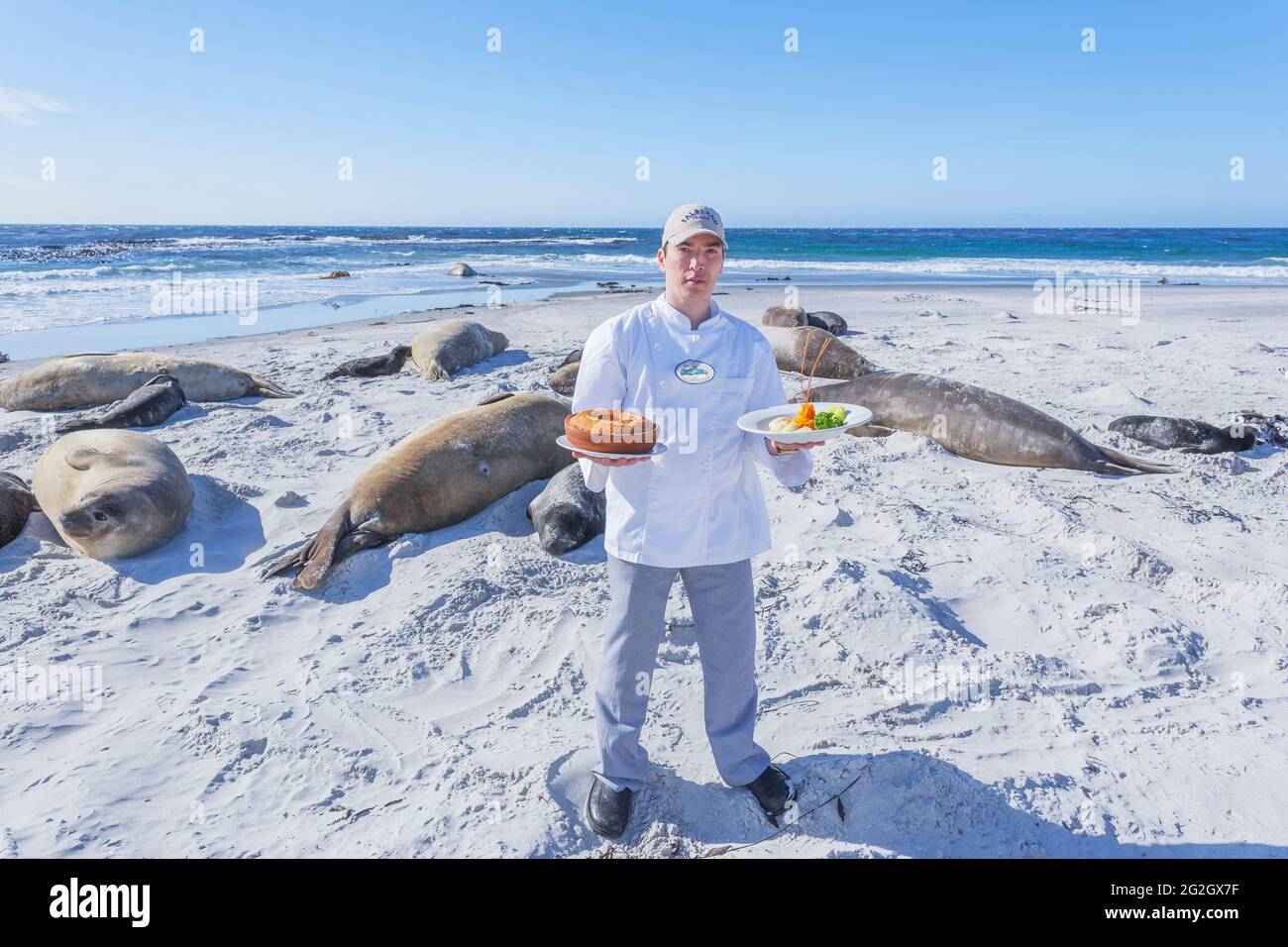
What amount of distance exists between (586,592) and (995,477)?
11.1 ft

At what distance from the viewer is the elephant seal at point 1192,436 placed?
21.1 feet

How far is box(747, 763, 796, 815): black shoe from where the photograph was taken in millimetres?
2773

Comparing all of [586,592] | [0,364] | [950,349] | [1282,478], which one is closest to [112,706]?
[586,592]

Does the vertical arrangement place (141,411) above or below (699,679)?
above

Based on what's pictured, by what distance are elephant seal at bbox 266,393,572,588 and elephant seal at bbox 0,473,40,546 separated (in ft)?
6.45

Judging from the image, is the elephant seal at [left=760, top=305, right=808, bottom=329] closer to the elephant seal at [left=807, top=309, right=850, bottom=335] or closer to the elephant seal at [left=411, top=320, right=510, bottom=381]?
the elephant seal at [left=807, top=309, right=850, bottom=335]

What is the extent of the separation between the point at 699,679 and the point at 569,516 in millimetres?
1698

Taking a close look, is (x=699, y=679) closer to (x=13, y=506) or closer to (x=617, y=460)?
(x=617, y=460)

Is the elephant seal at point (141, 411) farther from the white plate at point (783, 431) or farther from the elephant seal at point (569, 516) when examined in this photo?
the white plate at point (783, 431)

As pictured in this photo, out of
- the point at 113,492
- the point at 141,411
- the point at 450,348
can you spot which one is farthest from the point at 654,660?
Answer: the point at 450,348

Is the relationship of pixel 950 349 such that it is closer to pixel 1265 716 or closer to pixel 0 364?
pixel 1265 716

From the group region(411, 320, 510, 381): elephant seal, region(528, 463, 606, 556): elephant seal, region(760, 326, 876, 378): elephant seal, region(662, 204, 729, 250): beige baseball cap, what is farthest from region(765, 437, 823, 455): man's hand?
region(411, 320, 510, 381): elephant seal

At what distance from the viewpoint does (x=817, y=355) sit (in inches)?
379

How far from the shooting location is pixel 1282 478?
19.2 feet
